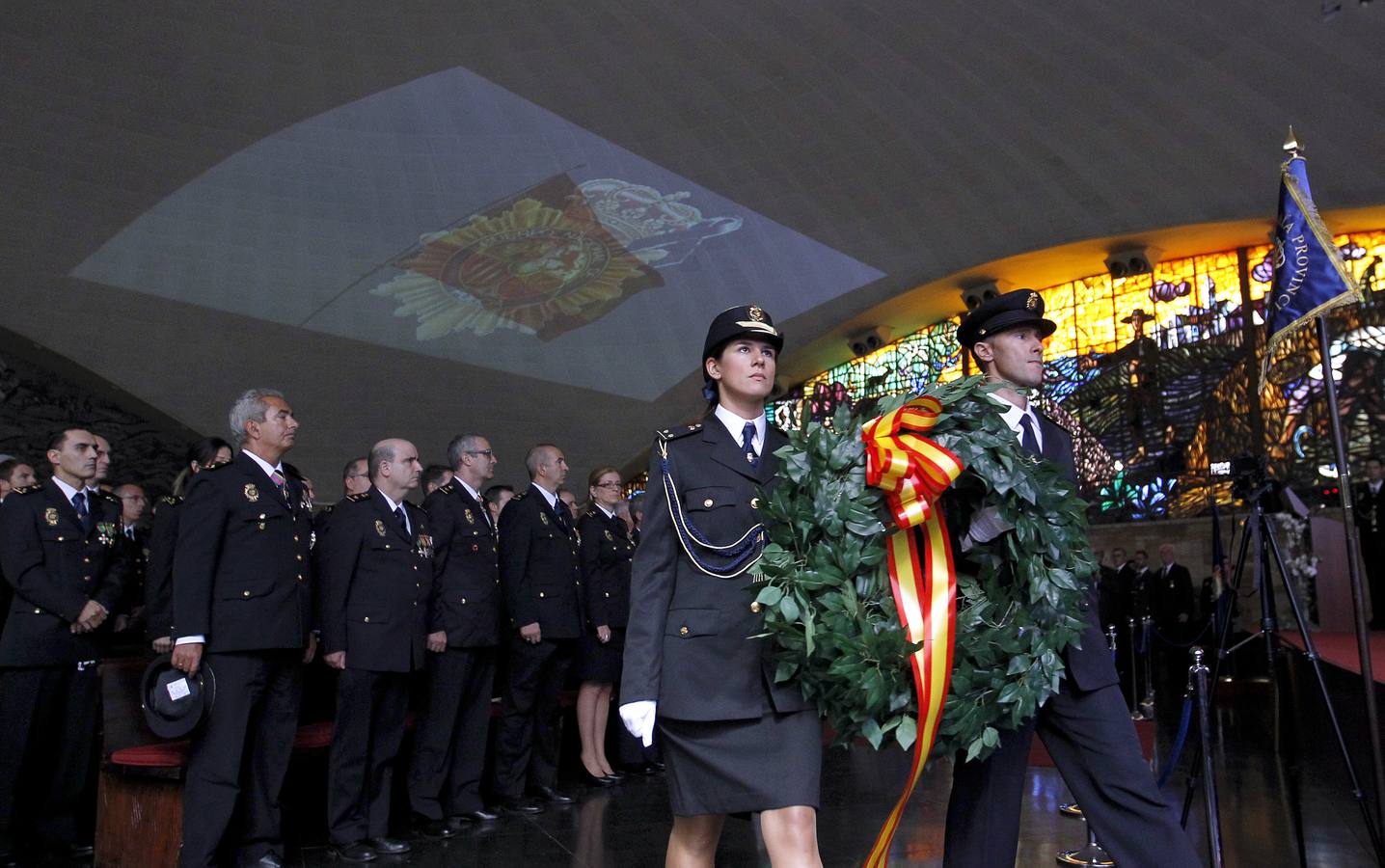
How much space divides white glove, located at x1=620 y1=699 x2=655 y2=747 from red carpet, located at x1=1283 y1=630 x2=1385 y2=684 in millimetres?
2782

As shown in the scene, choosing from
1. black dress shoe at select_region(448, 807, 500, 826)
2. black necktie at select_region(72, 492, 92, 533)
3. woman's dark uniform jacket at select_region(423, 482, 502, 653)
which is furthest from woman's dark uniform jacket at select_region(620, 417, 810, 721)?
black necktie at select_region(72, 492, 92, 533)

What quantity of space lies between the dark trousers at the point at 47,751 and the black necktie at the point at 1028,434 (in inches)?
162

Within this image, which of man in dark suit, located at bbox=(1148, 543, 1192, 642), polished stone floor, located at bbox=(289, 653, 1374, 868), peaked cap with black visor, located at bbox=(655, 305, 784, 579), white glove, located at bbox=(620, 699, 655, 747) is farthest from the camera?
man in dark suit, located at bbox=(1148, 543, 1192, 642)

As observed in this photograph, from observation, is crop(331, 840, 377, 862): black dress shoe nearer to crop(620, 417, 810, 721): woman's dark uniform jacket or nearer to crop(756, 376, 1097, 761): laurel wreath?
crop(620, 417, 810, 721): woman's dark uniform jacket

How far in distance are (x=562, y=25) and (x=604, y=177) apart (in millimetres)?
2077

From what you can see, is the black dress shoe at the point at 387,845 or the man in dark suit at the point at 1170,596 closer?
the black dress shoe at the point at 387,845

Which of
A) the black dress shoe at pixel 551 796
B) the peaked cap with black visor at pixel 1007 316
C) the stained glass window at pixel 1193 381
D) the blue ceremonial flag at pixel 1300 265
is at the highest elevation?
the stained glass window at pixel 1193 381

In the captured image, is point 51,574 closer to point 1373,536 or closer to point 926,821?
point 926,821

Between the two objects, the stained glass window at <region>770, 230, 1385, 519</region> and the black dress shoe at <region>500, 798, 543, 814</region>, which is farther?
the stained glass window at <region>770, 230, 1385, 519</region>

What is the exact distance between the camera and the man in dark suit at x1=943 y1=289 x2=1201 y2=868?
2.52 metres

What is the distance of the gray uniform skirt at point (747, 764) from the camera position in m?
2.34

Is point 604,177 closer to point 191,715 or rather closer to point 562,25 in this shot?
point 562,25

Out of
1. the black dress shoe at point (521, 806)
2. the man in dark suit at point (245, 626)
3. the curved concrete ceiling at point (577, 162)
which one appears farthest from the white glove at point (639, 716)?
the curved concrete ceiling at point (577, 162)

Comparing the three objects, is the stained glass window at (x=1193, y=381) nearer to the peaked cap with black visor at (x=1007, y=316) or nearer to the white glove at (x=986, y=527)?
the peaked cap with black visor at (x=1007, y=316)
